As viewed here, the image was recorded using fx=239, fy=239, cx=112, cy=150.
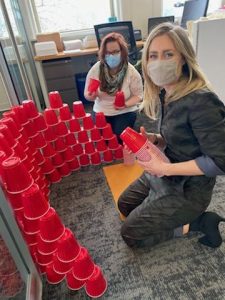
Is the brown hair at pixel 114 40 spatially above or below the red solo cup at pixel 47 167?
above

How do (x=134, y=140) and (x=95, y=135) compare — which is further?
(x=95, y=135)

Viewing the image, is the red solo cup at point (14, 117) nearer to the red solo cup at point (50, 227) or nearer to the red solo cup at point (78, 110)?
the red solo cup at point (78, 110)

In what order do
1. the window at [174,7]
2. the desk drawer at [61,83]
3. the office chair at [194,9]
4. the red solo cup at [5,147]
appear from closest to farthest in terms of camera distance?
1. the red solo cup at [5,147]
2. the office chair at [194,9]
3. the desk drawer at [61,83]
4. the window at [174,7]

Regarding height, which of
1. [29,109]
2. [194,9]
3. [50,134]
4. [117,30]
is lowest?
[50,134]

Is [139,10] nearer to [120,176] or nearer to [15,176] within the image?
[120,176]

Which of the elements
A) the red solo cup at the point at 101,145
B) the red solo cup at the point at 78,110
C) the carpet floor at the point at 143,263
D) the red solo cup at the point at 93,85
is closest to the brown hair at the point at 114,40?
the red solo cup at the point at 93,85

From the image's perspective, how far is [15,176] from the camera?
959 millimetres

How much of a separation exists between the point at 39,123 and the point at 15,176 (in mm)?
706

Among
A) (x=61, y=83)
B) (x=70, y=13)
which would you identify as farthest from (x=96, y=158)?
(x=70, y=13)

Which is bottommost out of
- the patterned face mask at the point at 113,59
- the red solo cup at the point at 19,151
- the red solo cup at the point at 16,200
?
the red solo cup at the point at 16,200

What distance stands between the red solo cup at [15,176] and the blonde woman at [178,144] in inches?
19.7

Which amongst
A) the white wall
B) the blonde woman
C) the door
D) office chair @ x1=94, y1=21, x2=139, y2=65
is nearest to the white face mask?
the blonde woman

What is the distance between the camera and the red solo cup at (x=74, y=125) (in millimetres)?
1730

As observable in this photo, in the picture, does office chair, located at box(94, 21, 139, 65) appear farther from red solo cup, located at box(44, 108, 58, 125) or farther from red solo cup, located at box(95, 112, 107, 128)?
red solo cup, located at box(44, 108, 58, 125)
